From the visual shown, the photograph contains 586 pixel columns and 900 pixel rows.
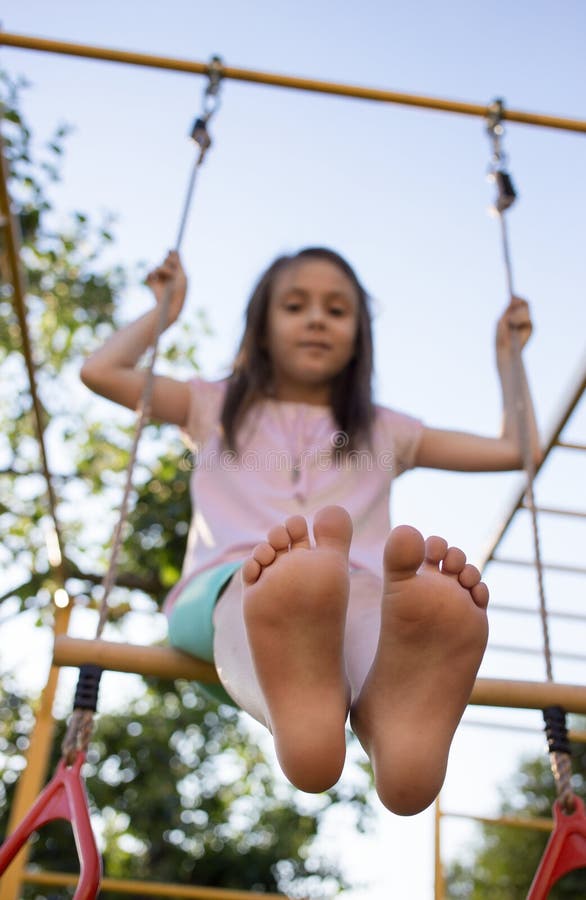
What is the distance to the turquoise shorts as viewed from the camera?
1.36 metres

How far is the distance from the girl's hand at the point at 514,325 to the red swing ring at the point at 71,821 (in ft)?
4.19

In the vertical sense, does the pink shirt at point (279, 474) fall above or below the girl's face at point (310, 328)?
below

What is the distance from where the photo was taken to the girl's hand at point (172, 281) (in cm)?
184

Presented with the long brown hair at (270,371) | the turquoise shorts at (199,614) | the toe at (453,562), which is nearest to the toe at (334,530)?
the toe at (453,562)

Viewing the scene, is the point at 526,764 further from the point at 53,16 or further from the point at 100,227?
the point at 53,16

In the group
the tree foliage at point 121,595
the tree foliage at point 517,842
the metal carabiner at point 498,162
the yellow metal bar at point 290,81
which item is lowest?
the tree foliage at point 517,842

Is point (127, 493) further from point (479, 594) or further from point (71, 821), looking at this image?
point (479, 594)

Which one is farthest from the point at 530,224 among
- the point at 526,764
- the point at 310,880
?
the point at 526,764

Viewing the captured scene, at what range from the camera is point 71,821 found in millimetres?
1104

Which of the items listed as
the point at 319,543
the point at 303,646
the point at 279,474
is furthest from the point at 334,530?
the point at 279,474

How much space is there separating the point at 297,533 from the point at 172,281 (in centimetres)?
91

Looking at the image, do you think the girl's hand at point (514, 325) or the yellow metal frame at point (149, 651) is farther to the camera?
the girl's hand at point (514, 325)

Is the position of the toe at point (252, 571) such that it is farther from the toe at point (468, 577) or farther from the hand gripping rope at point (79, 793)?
the hand gripping rope at point (79, 793)

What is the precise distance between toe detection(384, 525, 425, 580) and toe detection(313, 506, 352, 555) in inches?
2.7
